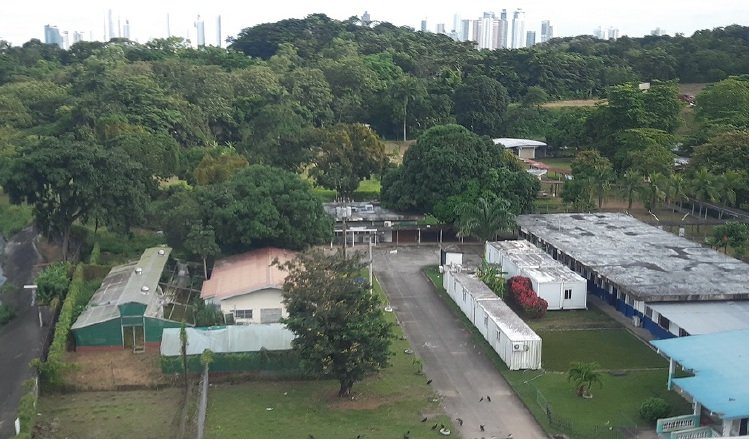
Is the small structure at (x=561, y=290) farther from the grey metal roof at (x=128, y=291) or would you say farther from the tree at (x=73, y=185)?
the tree at (x=73, y=185)

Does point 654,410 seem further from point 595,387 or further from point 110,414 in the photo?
point 110,414

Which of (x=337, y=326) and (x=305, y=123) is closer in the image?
(x=337, y=326)

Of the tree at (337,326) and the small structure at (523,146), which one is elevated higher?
the small structure at (523,146)

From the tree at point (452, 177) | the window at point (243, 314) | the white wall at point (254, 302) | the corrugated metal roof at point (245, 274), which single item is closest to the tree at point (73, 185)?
the corrugated metal roof at point (245, 274)

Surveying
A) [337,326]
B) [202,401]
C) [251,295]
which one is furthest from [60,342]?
[337,326]

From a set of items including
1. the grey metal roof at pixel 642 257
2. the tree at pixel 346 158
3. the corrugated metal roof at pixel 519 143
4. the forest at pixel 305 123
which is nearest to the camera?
the grey metal roof at pixel 642 257

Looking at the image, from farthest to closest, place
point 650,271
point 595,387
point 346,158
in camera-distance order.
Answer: point 346,158 → point 650,271 → point 595,387

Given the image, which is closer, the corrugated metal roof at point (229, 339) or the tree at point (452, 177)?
the corrugated metal roof at point (229, 339)

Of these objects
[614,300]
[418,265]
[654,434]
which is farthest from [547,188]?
[654,434]
